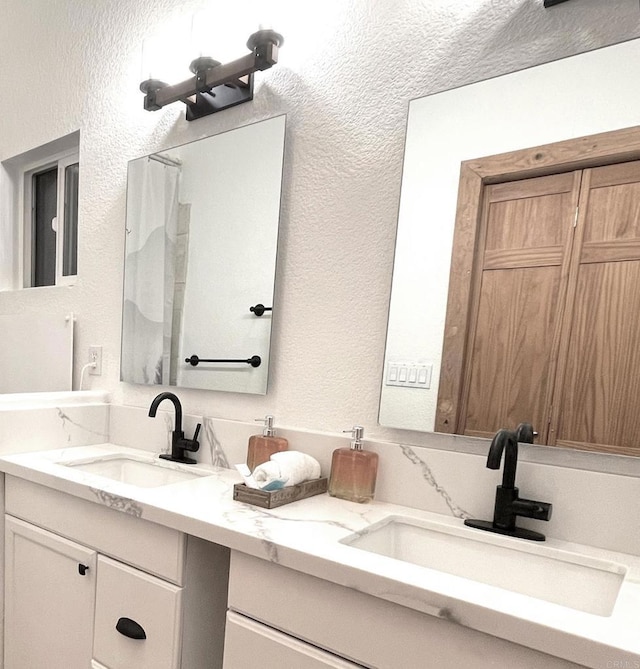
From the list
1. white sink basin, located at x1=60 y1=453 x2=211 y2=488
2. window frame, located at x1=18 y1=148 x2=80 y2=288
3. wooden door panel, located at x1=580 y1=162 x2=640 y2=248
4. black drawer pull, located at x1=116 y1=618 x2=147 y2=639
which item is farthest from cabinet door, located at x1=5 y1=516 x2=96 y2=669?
wooden door panel, located at x1=580 y1=162 x2=640 y2=248

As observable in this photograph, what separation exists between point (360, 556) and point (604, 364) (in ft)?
1.80

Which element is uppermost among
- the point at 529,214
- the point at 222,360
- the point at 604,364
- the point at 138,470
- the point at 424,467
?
the point at 529,214

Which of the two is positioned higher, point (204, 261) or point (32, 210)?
point (32, 210)

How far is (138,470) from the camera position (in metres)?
1.39

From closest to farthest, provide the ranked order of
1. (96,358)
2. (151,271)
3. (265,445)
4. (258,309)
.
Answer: (265,445), (258,309), (151,271), (96,358)

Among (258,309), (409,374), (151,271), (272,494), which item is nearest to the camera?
(272,494)

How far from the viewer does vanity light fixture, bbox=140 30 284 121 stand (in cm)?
124

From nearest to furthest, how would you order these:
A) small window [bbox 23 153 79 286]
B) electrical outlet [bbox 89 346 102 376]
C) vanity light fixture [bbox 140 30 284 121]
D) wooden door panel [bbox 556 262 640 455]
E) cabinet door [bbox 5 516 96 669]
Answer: wooden door panel [bbox 556 262 640 455], cabinet door [bbox 5 516 96 669], vanity light fixture [bbox 140 30 284 121], electrical outlet [bbox 89 346 102 376], small window [bbox 23 153 79 286]

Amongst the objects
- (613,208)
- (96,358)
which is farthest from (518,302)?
(96,358)

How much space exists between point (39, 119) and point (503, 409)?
7.03 ft

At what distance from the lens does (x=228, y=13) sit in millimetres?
1370

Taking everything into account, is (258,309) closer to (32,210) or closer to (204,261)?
(204,261)

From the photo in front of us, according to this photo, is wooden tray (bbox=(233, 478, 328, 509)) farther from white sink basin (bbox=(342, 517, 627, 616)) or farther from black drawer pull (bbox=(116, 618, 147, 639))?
black drawer pull (bbox=(116, 618, 147, 639))

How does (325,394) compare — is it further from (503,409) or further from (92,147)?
(92,147)
